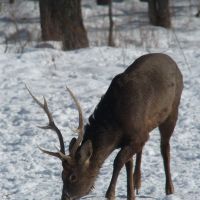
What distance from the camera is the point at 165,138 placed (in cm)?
700

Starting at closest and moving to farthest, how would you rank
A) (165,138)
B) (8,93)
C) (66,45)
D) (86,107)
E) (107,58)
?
(165,138) → (86,107) → (8,93) → (107,58) → (66,45)

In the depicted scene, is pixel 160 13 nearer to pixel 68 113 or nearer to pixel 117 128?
pixel 68 113

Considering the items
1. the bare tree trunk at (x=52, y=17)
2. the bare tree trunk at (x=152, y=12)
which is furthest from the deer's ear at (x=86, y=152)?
the bare tree trunk at (x=152, y=12)

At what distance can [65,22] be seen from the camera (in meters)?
13.7

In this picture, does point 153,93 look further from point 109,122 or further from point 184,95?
point 184,95

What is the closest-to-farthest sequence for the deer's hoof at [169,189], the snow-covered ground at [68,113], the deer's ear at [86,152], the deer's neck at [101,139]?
the deer's ear at [86,152] → the deer's neck at [101,139] → the deer's hoof at [169,189] → the snow-covered ground at [68,113]

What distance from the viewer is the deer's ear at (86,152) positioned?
6102mm

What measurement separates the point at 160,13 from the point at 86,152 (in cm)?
1352

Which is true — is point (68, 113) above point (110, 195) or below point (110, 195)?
below

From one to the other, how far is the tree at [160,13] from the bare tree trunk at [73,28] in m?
5.51

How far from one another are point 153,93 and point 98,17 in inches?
587

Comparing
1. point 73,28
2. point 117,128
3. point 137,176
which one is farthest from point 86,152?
point 73,28

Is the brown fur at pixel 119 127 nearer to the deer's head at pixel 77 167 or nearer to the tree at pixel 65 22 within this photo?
the deer's head at pixel 77 167

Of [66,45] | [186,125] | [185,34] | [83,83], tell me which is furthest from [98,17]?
[186,125]
